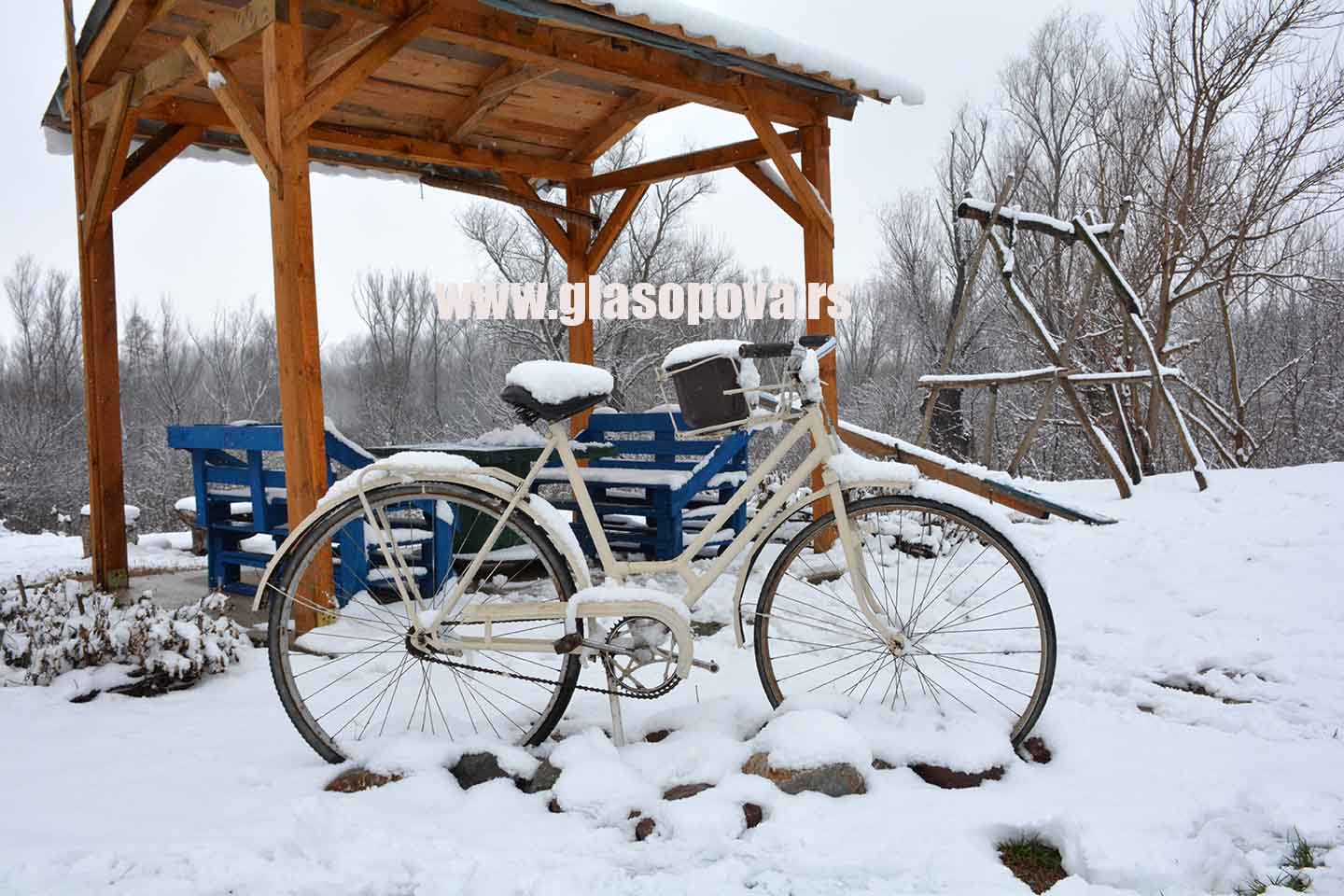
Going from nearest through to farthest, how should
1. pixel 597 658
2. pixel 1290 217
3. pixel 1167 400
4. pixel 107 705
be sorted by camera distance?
pixel 597 658 < pixel 107 705 < pixel 1167 400 < pixel 1290 217

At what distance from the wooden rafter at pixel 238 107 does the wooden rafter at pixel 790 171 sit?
2.51 meters

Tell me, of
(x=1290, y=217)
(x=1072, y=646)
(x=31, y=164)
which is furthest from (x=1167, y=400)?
(x=31, y=164)

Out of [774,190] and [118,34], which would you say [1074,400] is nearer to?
[774,190]

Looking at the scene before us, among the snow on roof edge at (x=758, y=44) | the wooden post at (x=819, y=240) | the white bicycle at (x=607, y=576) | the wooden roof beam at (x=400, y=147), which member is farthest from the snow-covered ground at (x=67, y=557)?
the wooden post at (x=819, y=240)

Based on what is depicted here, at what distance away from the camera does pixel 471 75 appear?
17.6 feet

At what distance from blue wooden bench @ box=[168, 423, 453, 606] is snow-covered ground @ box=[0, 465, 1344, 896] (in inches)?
31.2

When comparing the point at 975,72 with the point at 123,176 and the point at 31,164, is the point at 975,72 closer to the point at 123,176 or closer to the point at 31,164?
the point at 123,176

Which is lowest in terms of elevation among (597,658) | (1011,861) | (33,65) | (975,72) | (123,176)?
(1011,861)

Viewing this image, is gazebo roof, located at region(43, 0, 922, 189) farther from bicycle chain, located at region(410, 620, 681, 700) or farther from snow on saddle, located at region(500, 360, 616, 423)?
bicycle chain, located at region(410, 620, 681, 700)

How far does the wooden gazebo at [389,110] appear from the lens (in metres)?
3.72

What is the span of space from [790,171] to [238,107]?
9.23ft

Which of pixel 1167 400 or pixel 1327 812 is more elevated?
pixel 1167 400

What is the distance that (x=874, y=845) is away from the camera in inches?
74.7

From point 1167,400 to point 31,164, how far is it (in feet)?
109
